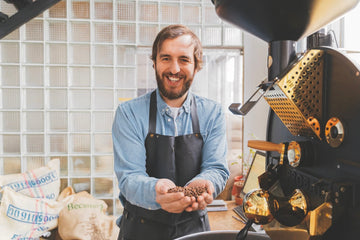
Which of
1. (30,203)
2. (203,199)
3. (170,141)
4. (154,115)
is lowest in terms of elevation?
(30,203)

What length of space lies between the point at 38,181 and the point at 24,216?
0.31 metres

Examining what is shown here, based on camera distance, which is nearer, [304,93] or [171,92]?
[304,93]

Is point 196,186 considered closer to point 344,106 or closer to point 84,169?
point 344,106

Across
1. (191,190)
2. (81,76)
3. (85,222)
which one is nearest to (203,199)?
(191,190)

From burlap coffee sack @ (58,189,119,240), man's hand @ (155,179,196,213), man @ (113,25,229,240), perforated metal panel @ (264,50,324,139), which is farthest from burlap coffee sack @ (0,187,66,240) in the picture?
perforated metal panel @ (264,50,324,139)

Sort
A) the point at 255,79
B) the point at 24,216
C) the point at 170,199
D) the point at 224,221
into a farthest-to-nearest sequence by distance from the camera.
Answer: the point at 255,79 < the point at 24,216 < the point at 224,221 < the point at 170,199

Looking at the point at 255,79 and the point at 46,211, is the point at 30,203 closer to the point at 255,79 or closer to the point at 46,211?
the point at 46,211

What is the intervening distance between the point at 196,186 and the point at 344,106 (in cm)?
62

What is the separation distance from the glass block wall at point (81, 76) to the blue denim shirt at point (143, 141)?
147 cm

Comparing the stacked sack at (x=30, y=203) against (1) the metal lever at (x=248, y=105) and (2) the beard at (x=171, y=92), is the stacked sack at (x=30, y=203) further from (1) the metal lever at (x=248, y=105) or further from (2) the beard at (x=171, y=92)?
(1) the metal lever at (x=248, y=105)

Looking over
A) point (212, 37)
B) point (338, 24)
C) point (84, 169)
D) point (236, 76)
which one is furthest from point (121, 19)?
point (338, 24)

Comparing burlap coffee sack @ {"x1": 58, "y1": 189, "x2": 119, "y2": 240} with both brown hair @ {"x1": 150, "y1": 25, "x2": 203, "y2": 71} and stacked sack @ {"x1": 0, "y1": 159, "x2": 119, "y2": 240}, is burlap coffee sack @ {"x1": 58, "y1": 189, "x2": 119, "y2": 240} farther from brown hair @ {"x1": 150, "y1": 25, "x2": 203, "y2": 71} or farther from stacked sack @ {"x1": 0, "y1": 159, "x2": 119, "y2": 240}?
brown hair @ {"x1": 150, "y1": 25, "x2": 203, "y2": 71}

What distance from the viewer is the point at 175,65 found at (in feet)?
3.44

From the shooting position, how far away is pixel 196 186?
92 centimetres
